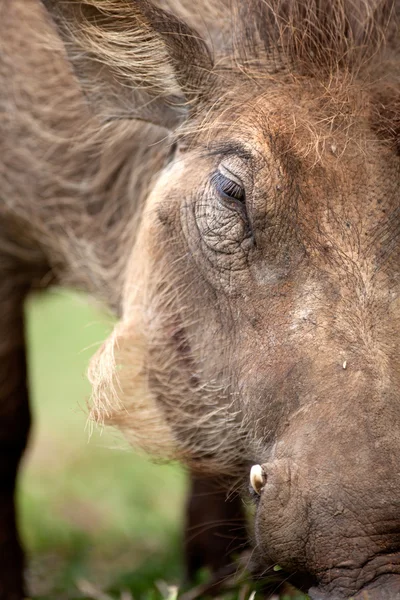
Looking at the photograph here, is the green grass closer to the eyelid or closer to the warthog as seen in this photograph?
the warthog

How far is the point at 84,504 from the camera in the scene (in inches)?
227

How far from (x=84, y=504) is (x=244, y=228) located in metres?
3.36

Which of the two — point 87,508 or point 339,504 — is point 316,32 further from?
point 87,508

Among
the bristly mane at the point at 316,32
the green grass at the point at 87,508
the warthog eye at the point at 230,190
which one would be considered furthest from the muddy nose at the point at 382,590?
the bristly mane at the point at 316,32

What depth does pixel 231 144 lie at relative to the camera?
281 centimetres

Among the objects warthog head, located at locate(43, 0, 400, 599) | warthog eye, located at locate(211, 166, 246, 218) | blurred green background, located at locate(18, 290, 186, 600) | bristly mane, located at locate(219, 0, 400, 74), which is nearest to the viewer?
warthog head, located at locate(43, 0, 400, 599)

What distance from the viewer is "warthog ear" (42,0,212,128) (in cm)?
296

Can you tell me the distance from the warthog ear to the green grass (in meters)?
0.65

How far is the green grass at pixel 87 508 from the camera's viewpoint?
4223 millimetres

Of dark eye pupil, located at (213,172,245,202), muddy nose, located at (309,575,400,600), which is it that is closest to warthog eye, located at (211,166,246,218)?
dark eye pupil, located at (213,172,245,202)

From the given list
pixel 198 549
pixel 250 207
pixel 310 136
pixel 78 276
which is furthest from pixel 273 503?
pixel 198 549

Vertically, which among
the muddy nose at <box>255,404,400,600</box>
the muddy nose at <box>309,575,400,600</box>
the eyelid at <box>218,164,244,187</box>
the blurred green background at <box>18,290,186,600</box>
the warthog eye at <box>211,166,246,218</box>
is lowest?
the blurred green background at <box>18,290,186,600</box>

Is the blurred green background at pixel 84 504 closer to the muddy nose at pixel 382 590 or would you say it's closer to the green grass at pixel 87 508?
the green grass at pixel 87 508

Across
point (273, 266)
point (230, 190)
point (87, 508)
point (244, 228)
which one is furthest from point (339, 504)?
point (87, 508)
